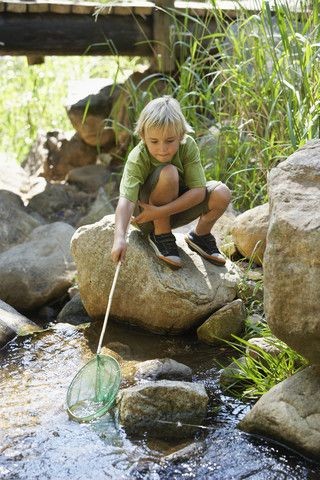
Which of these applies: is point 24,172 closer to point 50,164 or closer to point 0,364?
point 50,164

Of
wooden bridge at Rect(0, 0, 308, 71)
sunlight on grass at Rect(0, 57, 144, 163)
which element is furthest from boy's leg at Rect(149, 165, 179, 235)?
sunlight on grass at Rect(0, 57, 144, 163)

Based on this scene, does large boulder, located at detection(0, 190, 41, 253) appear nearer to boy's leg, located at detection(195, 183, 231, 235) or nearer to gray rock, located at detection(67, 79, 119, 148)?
gray rock, located at detection(67, 79, 119, 148)

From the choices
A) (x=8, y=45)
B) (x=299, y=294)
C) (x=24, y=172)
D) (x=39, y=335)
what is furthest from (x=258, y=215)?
(x=24, y=172)

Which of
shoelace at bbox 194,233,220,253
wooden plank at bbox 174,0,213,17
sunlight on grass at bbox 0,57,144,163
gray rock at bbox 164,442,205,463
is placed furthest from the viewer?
sunlight on grass at bbox 0,57,144,163

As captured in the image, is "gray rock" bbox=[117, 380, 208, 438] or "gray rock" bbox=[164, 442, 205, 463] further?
"gray rock" bbox=[117, 380, 208, 438]

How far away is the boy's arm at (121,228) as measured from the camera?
3.67 metres

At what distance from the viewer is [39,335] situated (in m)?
4.32

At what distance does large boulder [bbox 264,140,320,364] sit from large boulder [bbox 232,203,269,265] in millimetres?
1396

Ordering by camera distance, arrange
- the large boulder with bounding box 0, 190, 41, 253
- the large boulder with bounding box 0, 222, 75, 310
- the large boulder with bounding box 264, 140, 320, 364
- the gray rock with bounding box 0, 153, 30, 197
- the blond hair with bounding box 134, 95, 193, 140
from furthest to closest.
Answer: the gray rock with bounding box 0, 153, 30, 197, the large boulder with bounding box 0, 190, 41, 253, the large boulder with bounding box 0, 222, 75, 310, the blond hair with bounding box 134, 95, 193, 140, the large boulder with bounding box 264, 140, 320, 364

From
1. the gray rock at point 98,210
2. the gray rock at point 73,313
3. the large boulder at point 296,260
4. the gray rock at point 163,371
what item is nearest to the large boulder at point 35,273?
the gray rock at point 73,313

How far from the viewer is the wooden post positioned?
6121 millimetres

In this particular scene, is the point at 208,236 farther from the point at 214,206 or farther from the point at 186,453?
the point at 186,453

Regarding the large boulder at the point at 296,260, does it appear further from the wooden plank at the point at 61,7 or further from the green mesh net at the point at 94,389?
the wooden plank at the point at 61,7

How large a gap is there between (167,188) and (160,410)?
1246mm
